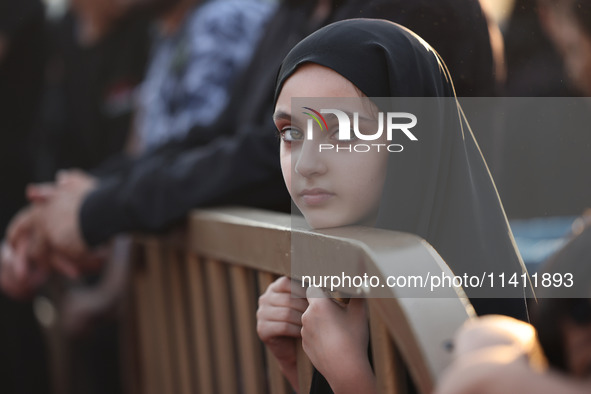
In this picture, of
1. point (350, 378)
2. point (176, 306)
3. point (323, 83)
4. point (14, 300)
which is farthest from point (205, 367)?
point (14, 300)

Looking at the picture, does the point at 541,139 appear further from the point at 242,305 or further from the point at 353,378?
the point at 242,305

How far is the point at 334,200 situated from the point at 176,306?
0.79m

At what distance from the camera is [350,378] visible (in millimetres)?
728

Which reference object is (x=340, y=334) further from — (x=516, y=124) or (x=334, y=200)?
(x=516, y=124)

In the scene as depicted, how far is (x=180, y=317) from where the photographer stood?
1447mm

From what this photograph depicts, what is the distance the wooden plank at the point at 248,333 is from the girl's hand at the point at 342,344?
33 centimetres

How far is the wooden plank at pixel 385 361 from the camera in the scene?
677 millimetres

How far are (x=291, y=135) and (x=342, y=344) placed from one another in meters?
0.23

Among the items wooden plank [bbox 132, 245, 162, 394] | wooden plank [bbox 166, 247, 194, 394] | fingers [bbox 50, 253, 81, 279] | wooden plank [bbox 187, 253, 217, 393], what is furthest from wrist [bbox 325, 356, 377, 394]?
fingers [bbox 50, 253, 81, 279]

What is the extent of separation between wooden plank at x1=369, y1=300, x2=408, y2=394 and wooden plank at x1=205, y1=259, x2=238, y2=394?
551mm

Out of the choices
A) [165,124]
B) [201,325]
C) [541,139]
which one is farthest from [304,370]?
[165,124]

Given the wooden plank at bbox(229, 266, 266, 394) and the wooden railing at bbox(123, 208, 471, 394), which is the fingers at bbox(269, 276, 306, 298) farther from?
the wooden plank at bbox(229, 266, 266, 394)

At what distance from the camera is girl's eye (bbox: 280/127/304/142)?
0.78 metres

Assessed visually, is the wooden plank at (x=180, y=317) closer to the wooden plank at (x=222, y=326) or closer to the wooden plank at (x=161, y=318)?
the wooden plank at (x=161, y=318)
